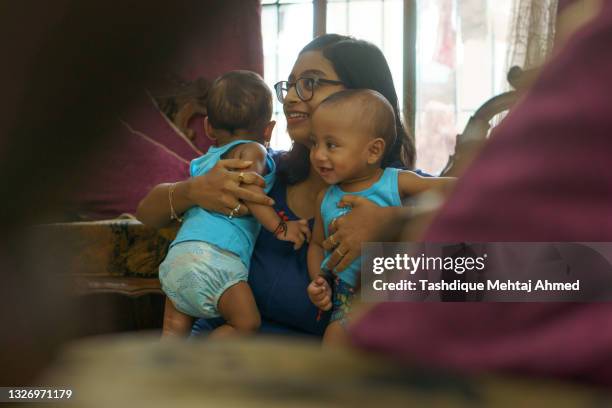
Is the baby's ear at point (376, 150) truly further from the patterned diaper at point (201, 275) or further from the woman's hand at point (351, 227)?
the patterned diaper at point (201, 275)

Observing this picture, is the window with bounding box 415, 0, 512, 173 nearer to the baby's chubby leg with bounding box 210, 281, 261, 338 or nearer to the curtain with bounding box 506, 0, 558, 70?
the curtain with bounding box 506, 0, 558, 70

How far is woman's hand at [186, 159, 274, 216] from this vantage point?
45.1 inches

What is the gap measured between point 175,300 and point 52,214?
1140 millimetres

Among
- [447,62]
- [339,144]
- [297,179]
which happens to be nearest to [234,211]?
[297,179]

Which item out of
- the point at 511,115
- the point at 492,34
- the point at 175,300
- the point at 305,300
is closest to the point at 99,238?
the point at 175,300

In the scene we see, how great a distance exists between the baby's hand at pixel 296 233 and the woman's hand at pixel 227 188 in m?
0.07

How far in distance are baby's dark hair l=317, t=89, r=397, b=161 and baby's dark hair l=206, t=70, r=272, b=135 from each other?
197 mm

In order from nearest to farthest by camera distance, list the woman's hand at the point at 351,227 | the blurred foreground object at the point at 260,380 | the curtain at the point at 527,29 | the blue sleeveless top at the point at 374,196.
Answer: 1. the blurred foreground object at the point at 260,380
2. the woman's hand at the point at 351,227
3. the blue sleeveless top at the point at 374,196
4. the curtain at the point at 527,29

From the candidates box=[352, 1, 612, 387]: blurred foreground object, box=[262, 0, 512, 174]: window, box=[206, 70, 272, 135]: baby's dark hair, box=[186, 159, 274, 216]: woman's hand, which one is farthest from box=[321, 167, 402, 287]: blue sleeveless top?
box=[262, 0, 512, 174]: window

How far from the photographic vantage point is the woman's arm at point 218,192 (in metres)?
1.15

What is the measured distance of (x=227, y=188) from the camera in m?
1.16

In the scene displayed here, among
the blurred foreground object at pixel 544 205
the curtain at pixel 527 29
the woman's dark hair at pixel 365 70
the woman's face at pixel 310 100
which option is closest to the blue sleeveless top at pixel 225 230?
the woman's face at pixel 310 100

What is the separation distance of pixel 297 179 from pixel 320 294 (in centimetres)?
30

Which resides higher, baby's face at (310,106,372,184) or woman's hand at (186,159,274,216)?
baby's face at (310,106,372,184)
